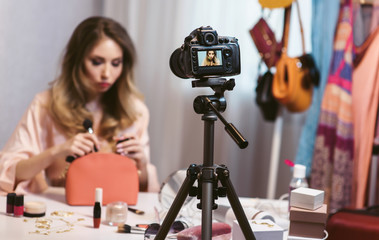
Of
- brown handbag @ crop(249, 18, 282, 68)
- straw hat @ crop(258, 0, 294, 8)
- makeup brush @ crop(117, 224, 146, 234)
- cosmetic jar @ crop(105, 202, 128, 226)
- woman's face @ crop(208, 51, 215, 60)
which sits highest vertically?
straw hat @ crop(258, 0, 294, 8)

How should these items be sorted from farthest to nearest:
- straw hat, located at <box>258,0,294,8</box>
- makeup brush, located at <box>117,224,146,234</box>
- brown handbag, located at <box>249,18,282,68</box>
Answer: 1. brown handbag, located at <box>249,18,282,68</box>
2. straw hat, located at <box>258,0,294,8</box>
3. makeup brush, located at <box>117,224,146,234</box>

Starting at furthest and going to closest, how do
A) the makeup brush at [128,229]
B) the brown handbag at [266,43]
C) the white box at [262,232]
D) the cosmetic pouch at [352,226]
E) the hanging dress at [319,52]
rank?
the brown handbag at [266,43]
the hanging dress at [319,52]
the cosmetic pouch at [352,226]
the makeup brush at [128,229]
the white box at [262,232]

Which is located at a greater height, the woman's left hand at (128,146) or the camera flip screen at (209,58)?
the camera flip screen at (209,58)

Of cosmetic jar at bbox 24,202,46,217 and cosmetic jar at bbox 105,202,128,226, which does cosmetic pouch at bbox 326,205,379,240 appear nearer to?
cosmetic jar at bbox 105,202,128,226

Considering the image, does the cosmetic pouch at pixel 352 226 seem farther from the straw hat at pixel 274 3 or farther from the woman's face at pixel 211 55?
the straw hat at pixel 274 3

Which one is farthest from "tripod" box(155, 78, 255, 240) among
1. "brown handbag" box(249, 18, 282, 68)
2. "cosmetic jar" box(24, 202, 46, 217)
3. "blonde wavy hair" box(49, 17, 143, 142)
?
Result: "brown handbag" box(249, 18, 282, 68)

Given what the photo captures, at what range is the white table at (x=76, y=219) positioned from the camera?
133 cm

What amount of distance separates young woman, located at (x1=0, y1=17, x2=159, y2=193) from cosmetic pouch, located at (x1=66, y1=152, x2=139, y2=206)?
0.66 ft

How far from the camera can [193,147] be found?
124 inches

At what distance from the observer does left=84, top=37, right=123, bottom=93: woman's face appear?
205 cm

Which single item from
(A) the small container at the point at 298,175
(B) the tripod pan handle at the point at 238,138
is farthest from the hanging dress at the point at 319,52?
(B) the tripod pan handle at the point at 238,138

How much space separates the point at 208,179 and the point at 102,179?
0.63 m

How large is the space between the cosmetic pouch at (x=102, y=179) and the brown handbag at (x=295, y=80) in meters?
1.03

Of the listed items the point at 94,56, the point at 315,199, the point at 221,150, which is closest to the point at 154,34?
the point at 221,150
